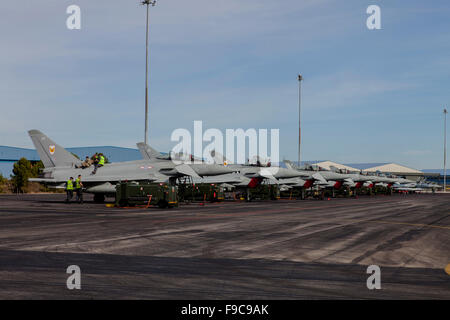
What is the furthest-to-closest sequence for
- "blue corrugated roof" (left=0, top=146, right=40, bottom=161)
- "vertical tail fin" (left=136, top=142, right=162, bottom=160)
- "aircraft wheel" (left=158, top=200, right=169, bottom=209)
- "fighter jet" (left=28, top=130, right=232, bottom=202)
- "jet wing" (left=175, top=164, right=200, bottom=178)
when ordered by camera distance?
"blue corrugated roof" (left=0, top=146, right=40, bottom=161) < "vertical tail fin" (left=136, top=142, right=162, bottom=160) < "fighter jet" (left=28, top=130, right=232, bottom=202) < "jet wing" (left=175, top=164, right=200, bottom=178) < "aircraft wheel" (left=158, top=200, right=169, bottom=209)

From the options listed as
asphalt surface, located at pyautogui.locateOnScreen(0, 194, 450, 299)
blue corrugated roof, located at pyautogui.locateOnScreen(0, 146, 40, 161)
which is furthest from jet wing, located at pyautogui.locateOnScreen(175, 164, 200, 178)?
blue corrugated roof, located at pyautogui.locateOnScreen(0, 146, 40, 161)

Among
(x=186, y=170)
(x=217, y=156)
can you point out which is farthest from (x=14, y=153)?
(x=186, y=170)

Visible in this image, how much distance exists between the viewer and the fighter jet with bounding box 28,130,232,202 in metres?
34.0

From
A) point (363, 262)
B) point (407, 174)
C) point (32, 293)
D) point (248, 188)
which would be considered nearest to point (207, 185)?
point (248, 188)

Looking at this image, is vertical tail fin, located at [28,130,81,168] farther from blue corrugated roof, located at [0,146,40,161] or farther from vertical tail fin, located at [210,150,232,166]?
blue corrugated roof, located at [0,146,40,161]

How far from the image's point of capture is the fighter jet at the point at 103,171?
34031mm

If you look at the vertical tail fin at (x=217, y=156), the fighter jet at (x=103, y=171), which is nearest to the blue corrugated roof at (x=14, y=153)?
the fighter jet at (x=103, y=171)

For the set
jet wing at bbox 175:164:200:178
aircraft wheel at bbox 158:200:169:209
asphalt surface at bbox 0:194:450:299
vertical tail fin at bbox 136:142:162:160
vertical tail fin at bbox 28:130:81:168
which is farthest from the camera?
vertical tail fin at bbox 136:142:162:160

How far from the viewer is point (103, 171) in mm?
35562

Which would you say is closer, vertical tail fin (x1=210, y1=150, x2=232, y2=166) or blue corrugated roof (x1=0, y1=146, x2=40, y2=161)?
vertical tail fin (x1=210, y1=150, x2=232, y2=166)

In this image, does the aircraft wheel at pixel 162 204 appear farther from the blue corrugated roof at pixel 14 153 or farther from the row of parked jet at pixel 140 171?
the blue corrugated roof at pixel 14 153

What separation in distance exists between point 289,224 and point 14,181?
54.1m

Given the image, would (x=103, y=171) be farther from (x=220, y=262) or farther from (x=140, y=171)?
(x=220, y=262)

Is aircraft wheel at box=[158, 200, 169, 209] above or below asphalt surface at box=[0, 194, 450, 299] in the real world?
below
